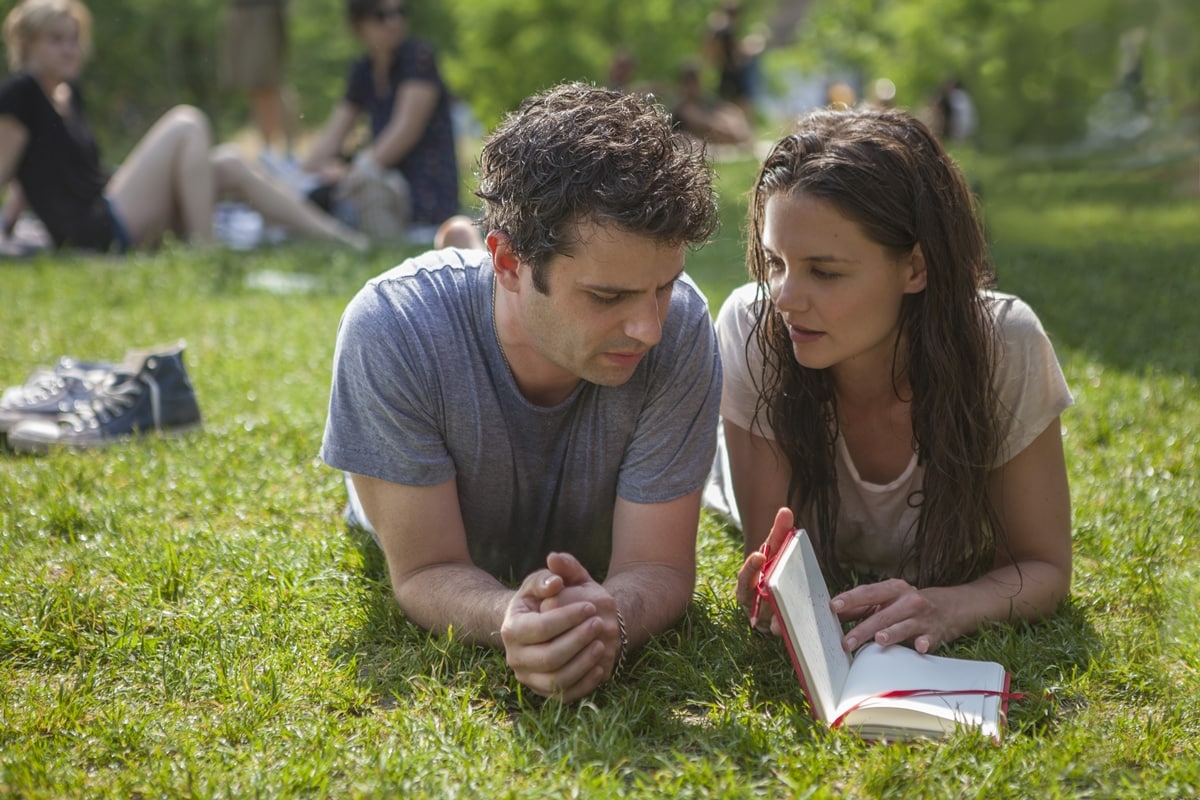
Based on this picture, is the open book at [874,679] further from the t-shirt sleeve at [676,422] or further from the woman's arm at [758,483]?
the woman's arm at [758,483]

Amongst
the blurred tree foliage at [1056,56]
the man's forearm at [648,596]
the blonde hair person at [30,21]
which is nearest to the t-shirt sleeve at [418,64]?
the blonde hair person at [30,21]

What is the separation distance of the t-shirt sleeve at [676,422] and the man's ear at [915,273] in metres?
0.45

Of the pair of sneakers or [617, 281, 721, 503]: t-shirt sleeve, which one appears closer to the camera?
[617, 281, 721, 503]: t-shirt sleeve

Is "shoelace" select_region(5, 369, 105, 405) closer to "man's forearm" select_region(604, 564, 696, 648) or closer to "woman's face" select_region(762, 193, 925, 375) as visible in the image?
"man's forearm" select_region(604, 564, 696, 648)

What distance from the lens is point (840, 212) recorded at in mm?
2613

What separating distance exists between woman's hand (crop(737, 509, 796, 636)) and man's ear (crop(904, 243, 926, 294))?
61 centimetres

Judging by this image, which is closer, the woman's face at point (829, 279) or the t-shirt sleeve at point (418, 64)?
the woman's face at point (829, 279)

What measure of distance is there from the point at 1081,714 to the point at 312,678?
153cm

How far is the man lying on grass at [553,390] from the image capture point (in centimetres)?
239

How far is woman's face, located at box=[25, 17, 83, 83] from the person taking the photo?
283 inches

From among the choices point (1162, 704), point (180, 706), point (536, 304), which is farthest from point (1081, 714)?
point (180, 706)

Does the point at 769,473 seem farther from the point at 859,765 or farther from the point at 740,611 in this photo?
the point at 859,765

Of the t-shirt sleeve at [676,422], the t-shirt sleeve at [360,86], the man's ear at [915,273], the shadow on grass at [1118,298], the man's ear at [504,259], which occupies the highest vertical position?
the t-shirt sleeve at [360,86]

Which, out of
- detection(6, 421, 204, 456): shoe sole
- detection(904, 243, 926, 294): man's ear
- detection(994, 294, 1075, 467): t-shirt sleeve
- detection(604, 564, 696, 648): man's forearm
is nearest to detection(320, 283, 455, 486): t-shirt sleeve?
detection(604, 564, 696, 648): man's forearm
